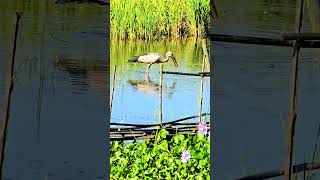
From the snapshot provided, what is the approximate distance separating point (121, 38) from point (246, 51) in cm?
294

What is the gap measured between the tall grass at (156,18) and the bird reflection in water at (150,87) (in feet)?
1.57

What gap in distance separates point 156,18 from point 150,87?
30.6 inches

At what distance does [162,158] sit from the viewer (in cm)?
338

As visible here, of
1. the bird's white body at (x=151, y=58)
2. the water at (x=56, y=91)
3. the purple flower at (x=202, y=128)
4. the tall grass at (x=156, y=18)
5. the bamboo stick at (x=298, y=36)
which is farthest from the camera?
the tall grass at (x=156, y=18)

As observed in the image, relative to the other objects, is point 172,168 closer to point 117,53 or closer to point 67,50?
point 117,53

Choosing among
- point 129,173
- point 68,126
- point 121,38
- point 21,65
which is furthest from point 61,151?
point 121,38

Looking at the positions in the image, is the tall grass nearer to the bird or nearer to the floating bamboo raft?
the bird

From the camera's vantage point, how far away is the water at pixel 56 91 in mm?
873

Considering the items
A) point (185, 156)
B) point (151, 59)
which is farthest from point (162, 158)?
point (151, 59)

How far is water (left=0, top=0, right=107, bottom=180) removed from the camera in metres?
0.87

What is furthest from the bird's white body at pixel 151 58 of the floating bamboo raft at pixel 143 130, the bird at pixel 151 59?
the floating bamboo raft at pixel 143 130

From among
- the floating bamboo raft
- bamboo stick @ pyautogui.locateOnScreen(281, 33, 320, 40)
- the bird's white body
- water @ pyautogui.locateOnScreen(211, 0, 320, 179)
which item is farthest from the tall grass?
bamboo stick @ pyautogui.locateOnScreen(281, 33, 320, 40)

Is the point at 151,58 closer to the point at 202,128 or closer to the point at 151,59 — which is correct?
the point at 151,59

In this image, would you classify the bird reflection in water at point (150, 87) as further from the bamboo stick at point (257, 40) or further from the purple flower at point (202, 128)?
the bamboo stick at point (257, 40)
